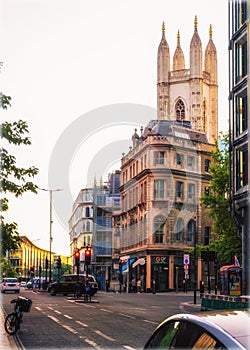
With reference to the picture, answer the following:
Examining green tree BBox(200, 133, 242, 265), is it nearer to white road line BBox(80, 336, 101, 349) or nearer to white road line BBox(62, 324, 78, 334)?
white road line BBox(62, 324, 78, 334)

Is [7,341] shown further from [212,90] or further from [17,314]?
[212,90]

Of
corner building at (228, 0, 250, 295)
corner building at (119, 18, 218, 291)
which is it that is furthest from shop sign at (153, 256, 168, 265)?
corner building at (228, 0, 250, 295)

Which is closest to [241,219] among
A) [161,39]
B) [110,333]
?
[110,333]

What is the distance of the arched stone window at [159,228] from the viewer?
74.1 m

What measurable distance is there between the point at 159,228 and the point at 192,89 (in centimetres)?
4328

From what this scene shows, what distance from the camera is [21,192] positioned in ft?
63.7

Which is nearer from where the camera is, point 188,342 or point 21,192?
point 188,342

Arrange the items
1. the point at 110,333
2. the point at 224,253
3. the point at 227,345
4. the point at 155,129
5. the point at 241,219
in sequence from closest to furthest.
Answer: the point at 227,345 → the point at 110,333 → the point at 241,219 → the point at 224,253 → the point at 155,129

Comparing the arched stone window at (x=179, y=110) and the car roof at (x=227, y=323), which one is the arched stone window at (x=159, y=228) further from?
the car roof at (x=227, y=323)

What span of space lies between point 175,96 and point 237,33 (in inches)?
2819

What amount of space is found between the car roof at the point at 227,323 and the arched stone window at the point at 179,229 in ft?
232

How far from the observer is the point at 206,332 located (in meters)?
4.59

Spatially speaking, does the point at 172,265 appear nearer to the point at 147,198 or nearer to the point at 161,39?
the point at 147,198

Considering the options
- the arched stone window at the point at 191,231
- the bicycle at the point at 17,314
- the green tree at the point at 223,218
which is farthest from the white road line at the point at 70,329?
the arched stone window at the point at 191,231
